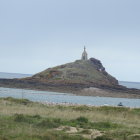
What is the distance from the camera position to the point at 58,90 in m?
132

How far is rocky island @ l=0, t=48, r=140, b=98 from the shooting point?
5212 inches

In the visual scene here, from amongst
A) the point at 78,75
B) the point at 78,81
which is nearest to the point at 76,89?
the point at 78,81

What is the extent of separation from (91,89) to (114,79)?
72.7ft

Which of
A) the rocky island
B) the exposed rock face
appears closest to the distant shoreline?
the rocky island

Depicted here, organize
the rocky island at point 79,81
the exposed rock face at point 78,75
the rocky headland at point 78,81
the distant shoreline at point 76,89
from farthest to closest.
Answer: the exposed rock face at point 78,75 < the rocky island at point 79,81 < the rocky headland at point 78,81 < the distant shoreline at point 76,89

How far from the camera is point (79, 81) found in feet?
454

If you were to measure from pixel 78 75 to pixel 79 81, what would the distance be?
402 centimetres

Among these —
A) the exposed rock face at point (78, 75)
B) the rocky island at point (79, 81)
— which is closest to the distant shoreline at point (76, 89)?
the rocky island at point (79, 81)

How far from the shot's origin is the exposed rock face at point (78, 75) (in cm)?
13862

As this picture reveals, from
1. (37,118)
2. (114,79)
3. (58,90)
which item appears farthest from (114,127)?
(114,79)

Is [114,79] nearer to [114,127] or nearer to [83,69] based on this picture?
[83,69]

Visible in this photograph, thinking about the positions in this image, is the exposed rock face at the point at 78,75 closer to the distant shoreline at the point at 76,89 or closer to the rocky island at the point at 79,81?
the rocky island at the point at 79,81

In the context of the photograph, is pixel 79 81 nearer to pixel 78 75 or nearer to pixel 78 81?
pixel 78 81

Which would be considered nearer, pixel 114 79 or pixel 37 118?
pixel 37 118
